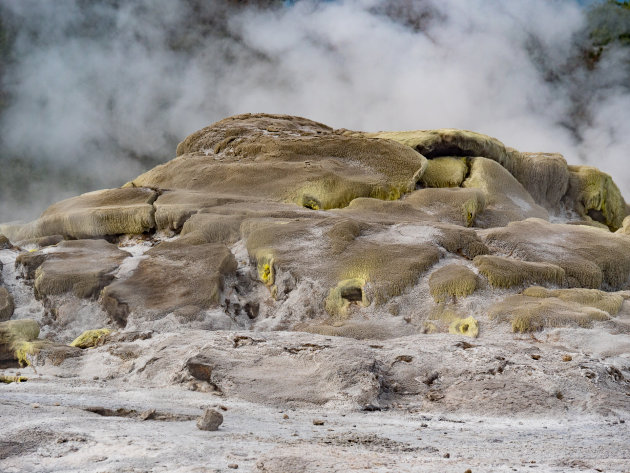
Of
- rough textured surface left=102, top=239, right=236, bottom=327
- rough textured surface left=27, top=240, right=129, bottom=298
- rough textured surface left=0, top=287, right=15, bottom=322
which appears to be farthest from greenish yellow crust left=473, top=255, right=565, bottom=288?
rough textured surface left=0, top=287, right=15, bottom=322

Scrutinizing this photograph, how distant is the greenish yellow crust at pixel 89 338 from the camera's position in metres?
9.74

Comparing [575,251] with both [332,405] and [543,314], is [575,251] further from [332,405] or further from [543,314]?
[332,405]

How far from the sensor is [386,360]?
26.0 feet

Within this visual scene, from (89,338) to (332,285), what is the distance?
12.9ft

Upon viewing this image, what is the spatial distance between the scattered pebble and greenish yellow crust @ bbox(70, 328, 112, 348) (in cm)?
475

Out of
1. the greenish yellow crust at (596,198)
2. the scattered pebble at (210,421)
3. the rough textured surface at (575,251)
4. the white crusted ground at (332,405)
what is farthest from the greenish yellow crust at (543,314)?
the greenish yellow crust at (596,198)

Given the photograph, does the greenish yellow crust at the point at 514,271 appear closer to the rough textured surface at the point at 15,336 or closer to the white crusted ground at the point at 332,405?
the white crusted ground at the point at 332,405

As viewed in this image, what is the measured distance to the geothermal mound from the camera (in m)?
7.47

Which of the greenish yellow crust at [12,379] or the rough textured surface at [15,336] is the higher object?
the rough textured surface at [15,336]

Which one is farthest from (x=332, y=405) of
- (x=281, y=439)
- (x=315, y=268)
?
(x=315, y=268)

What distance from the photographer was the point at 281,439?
5.23m

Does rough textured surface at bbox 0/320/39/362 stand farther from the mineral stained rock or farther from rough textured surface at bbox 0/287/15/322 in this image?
rough textured surface at bbox 0/287/15/322

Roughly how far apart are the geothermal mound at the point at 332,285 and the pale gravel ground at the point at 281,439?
378 millimetres

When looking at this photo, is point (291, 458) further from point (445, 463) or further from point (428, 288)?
point (428, 288)
